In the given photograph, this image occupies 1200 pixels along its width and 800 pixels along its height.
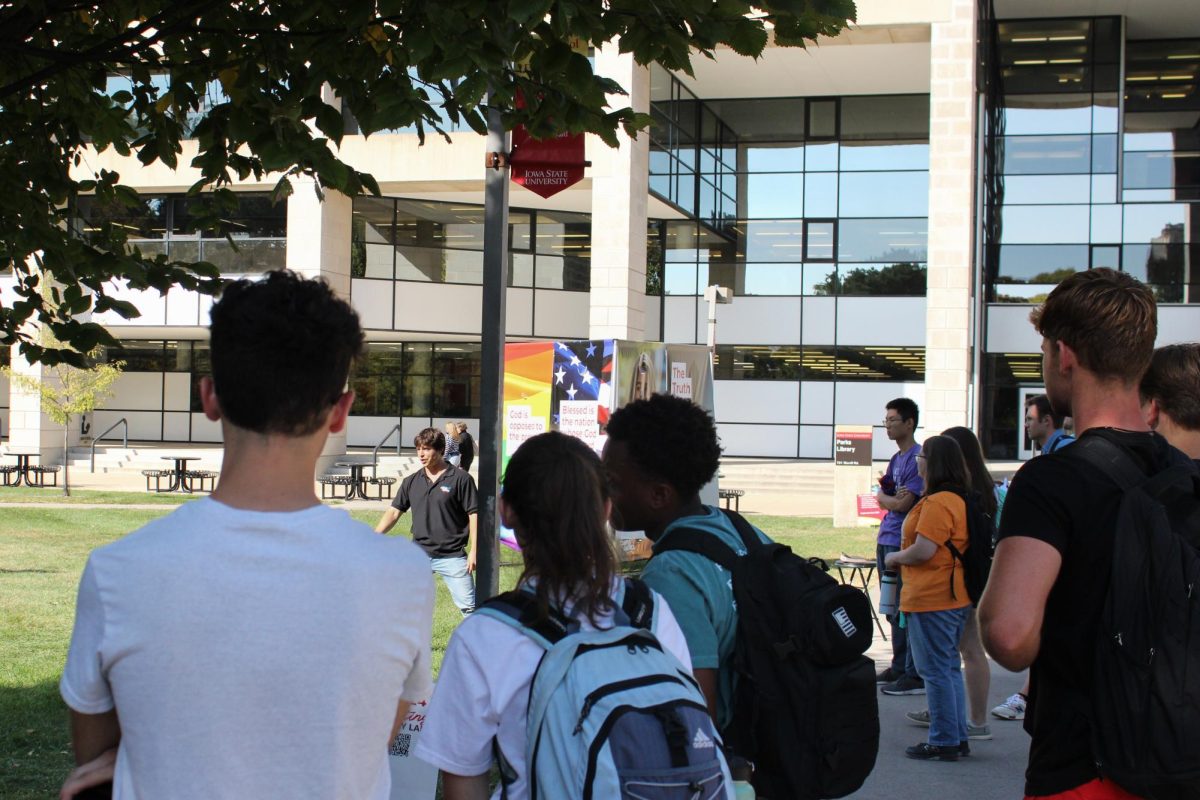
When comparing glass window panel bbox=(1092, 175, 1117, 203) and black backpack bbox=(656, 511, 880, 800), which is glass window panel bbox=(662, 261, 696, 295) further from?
black backpack bbox=(656, 511, 880, 800)

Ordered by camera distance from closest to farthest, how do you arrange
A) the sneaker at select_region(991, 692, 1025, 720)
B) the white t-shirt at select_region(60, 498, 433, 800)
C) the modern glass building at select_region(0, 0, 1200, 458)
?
the white t-shirt at select_region(60, 498, 433, 800)
the sneaker at select_region(991, 692, 1025, 720)
the modern glass building at select_region(0, 0, 1200, 458)

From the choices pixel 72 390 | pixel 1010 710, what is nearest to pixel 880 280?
pixel 72 390

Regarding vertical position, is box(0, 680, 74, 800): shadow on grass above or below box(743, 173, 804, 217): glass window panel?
below

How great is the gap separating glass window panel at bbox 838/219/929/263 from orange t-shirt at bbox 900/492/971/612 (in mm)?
29763

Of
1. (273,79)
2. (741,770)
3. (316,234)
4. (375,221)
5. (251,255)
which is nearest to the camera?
Result: (741,770)

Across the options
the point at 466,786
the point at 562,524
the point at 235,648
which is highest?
the point at 562,524

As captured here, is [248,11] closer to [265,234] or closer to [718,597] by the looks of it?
[718,597]

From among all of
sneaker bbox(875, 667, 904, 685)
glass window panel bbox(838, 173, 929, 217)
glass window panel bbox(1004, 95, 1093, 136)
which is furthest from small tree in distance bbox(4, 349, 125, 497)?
glass window panel bbox(1004, 95, 1093, 136)

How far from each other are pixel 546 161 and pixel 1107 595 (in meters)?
3.66

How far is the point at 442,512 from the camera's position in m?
9.64

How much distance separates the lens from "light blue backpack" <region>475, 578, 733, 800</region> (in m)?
2.19

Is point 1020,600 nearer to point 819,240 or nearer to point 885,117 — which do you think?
point 819,240

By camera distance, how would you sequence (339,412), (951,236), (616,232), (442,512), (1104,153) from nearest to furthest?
1. (339,412)
2. (442,512)
3. (951,236)
4. (616,232)
5. (1104,153)

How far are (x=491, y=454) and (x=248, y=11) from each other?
8.63ft
